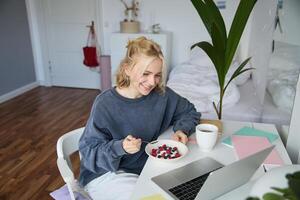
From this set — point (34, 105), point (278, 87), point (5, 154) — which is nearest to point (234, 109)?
point (278, 87)

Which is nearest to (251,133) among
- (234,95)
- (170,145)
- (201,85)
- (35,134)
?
(170,145)

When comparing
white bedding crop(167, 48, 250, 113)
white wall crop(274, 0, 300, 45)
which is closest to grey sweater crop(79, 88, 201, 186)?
white wall crop(274, 0, 300, 45)

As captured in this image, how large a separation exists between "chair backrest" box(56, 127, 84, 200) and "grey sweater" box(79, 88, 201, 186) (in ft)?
0.24

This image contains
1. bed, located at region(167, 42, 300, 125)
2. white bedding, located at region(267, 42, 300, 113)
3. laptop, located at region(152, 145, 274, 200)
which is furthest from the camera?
bed, located at region(167, 42, 300, 125)

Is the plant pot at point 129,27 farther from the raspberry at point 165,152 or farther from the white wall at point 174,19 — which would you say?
the raspberry at point 165,152

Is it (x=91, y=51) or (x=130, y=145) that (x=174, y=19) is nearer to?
(x=91, y=51)

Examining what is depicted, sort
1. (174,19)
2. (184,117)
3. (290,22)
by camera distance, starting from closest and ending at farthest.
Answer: (184,117) → (290,22) → (174,19)

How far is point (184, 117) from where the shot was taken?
4.37 ft

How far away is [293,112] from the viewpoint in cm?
119

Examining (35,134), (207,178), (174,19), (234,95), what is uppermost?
(174,19)

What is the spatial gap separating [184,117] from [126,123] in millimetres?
288

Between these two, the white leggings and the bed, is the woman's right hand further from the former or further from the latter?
the bed

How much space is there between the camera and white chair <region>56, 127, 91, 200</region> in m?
1.05

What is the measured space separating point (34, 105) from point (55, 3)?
1.50 meters
